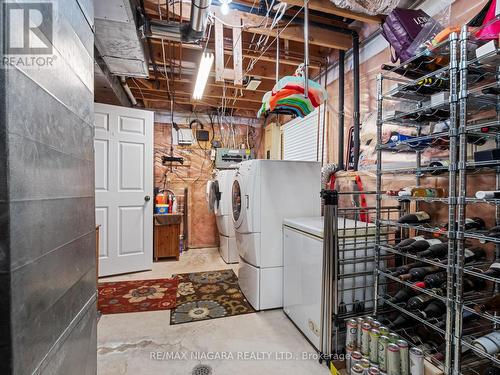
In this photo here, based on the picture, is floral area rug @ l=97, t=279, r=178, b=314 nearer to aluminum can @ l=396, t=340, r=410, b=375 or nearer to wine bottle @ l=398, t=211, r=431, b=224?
aluminum can @ l=396, t=340, r=410, b=375

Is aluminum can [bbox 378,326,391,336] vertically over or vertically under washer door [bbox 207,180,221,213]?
under

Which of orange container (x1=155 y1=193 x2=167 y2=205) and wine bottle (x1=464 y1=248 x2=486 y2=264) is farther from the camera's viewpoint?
orange container (x1=155 y1=193 x2=167 y2=205)

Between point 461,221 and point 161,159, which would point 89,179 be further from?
point 161,159

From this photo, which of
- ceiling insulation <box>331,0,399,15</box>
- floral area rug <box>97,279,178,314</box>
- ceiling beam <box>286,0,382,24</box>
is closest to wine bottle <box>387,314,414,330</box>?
floral area rug <box>97,279,178,314</box>

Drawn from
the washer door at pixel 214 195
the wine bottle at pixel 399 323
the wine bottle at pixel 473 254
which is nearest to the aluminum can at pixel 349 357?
the wine bottle at pixel 399 323

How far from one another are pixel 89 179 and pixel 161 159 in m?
3.45

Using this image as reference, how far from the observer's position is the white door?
10.4 feet

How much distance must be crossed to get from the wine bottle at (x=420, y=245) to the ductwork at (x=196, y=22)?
6.67 ft

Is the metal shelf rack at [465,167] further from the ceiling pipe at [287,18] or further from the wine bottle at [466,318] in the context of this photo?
the ceiling pipe at [287,18]

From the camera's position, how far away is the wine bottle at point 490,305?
3.85ft

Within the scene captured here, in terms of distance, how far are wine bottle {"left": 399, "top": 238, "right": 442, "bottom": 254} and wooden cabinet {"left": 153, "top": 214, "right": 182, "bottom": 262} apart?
3198 millimetres

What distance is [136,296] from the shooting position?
267cm

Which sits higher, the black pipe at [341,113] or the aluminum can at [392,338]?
the black pipe at [341,113]

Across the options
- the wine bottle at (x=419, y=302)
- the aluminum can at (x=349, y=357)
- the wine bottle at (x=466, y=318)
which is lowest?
the aluminum can at (x=349, y=357)
